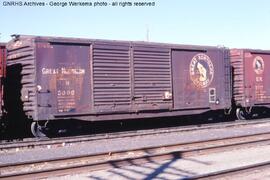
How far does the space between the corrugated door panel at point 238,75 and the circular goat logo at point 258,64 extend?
0.79m

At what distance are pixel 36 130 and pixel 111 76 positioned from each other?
3.09 m

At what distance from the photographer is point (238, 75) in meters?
19.8

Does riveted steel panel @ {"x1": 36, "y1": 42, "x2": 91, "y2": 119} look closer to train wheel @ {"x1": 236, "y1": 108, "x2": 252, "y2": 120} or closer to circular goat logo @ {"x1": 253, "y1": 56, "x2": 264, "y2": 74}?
train wheel @ {"x1": 236, "y1": 108, "x2": 252, "y2": 120}

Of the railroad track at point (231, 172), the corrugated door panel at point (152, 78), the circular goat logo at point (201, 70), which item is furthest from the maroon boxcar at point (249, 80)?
the railroad track at point (231, 172)

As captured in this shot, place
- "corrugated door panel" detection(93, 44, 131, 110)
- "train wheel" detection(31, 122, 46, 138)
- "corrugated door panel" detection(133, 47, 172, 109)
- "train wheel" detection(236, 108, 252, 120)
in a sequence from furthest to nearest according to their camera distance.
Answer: "train wheel" detection(236, 108, 252, 120) → "corrugated door panel" detection(133, 47, 172, 109) → "corrugated door panel" detection(93, 44, 131, 110) → "train wheel" detection(31, 122, 46, 138)

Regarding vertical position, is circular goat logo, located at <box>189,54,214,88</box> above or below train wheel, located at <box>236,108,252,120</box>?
above

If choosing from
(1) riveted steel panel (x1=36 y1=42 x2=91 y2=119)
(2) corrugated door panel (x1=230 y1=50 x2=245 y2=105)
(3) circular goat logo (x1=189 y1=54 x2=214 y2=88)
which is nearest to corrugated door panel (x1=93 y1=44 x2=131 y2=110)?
Result: (1) riveted steel panel (x1=36 y1=42 x2=91 y2=119)

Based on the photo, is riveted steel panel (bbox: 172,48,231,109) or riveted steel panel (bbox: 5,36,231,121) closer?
riveted steel panel (bbox: 5,36,231,121)

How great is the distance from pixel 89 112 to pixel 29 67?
2.44m

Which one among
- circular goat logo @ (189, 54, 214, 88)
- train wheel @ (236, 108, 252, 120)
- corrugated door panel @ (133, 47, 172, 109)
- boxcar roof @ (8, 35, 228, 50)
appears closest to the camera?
boxcar roof @ (8, 35, 228, 50)

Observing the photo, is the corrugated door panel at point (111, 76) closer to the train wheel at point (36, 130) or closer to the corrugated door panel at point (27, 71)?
the train wheel at point (36, 130)

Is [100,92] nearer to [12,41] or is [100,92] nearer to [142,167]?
[12,41]

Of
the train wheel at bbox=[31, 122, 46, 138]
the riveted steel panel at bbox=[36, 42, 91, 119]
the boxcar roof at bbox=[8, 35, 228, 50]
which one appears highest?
the boxcar roof at bbox=[8, 35, 228, 50]

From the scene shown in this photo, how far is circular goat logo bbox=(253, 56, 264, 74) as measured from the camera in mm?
19938
